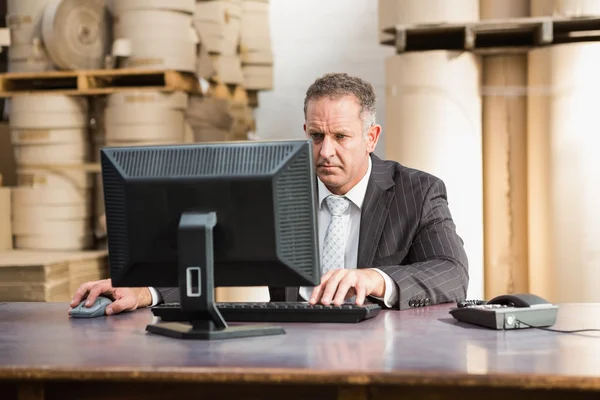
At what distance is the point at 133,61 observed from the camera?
5508 millimetres

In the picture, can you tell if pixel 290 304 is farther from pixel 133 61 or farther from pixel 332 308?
pixel 133 61

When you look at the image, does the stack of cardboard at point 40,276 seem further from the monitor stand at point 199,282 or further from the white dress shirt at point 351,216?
the monitor stand at point 199,282

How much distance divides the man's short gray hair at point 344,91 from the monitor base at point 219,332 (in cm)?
111

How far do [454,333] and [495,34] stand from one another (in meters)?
3.02

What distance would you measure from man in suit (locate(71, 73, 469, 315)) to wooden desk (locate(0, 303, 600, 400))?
0.70 metres

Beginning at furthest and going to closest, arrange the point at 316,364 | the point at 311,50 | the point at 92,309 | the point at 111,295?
the point at 311,50 < the point at 111,295 < the point at 92,309 < the point at 316,364

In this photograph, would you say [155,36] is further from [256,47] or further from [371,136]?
[371,136]

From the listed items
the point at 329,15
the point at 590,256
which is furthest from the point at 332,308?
the point at 329,15

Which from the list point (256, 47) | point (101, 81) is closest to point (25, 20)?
point (101, 81)

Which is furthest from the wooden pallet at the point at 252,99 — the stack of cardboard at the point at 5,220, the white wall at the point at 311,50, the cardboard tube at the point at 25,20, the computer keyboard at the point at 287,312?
the computer keyboard at the point at 287,312

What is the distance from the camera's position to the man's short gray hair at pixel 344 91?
10.6 feet

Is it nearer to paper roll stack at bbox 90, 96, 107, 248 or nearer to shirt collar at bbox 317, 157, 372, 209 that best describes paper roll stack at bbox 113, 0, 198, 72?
paper roll stack at bbox 90, 96, 107, 248

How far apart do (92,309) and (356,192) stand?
110 cm

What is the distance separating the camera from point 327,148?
322 cm
